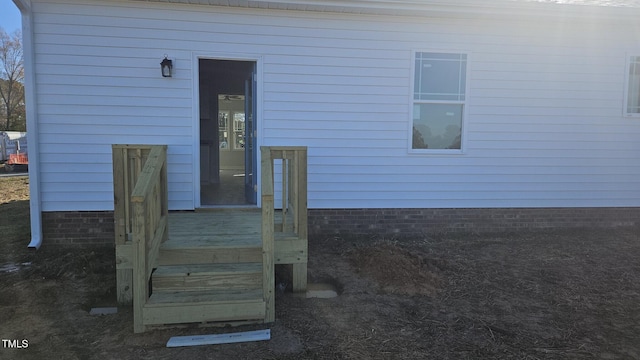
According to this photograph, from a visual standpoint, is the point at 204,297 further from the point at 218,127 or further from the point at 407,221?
the point at 218,127

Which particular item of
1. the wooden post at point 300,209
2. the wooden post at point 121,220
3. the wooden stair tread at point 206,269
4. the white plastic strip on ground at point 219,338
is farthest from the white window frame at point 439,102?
the wooden post at point 121,220

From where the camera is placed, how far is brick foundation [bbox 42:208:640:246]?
17.0 feet

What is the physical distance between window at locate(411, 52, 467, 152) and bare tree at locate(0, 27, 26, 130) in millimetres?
32216

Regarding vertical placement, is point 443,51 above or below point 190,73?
above

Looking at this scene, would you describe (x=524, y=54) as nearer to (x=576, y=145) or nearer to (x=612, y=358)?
(x=576, y=145)

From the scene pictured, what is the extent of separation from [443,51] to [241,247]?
395cm

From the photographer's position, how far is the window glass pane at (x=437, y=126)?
5816mm

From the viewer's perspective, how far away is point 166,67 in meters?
5.03

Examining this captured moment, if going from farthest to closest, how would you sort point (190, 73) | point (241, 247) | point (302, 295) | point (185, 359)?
A: 1. point (190, 73)
2. point (302, 295)
3. point (241, 247)
4. point (185, 359)

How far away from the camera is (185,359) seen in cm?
276

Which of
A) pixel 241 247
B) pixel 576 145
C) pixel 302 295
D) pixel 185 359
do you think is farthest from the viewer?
pixel 576 145

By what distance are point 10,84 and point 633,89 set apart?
35.5 meters

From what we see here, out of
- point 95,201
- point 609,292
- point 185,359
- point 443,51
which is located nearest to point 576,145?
point 443,51

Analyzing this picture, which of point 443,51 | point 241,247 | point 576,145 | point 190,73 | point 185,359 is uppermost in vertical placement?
point 443,51
